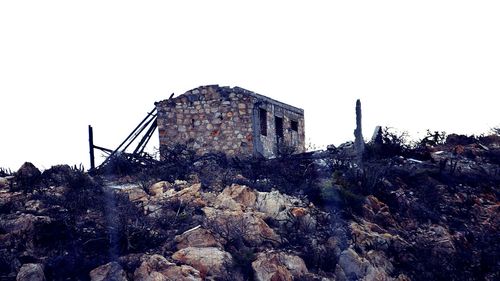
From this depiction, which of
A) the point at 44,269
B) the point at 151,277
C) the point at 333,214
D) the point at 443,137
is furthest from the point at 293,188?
the point at 443,137

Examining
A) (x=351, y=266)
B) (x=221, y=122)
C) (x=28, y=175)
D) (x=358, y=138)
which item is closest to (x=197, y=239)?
(x=351, y=266)

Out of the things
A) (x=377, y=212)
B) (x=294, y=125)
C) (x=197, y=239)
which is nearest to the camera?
(x=197, y=239)

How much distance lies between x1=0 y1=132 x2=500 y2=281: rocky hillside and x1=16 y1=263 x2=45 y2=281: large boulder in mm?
31

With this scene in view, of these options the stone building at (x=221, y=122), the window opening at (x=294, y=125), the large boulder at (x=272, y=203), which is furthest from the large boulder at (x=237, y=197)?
the window opening at (x=294, y=125)

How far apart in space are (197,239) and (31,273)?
11.8 ft

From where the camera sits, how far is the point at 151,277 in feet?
50.1

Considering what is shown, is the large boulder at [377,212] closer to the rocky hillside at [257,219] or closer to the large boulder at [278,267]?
the rocky hillside at [257,219]

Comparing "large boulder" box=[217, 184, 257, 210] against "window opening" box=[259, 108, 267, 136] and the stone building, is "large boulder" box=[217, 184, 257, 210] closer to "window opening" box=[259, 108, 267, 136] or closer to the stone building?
the stone building

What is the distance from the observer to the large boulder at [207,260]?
15844 mm

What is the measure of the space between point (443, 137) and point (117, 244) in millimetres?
14480

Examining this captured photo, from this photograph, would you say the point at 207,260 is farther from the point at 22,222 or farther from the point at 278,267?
the point at 22,222

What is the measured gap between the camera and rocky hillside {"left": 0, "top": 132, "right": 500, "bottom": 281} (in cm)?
1611

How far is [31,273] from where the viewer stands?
1532 centimetres

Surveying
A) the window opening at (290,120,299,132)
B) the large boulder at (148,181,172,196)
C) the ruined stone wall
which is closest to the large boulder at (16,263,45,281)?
the large boulder at (148,181,172,196)
